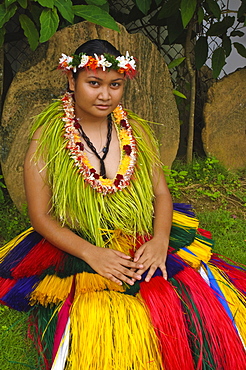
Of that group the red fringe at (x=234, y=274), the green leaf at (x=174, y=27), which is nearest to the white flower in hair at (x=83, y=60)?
the red fringe at (x=234, y=274)

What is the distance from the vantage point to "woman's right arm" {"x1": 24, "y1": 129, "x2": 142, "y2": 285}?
Answer: 1.68 meters

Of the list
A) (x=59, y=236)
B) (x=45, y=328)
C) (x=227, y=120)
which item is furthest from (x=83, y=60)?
(x=227, y=120)

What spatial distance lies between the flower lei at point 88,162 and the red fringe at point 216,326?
454 millimetres

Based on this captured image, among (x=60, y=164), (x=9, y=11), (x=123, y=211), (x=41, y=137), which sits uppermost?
(x=9, y=11)

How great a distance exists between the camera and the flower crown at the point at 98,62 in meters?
1.71

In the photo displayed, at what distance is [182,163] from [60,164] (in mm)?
1864

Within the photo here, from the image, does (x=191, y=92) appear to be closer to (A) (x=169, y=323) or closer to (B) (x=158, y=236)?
(B) (x=158, y=236)

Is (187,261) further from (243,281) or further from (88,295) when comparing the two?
(88,295)

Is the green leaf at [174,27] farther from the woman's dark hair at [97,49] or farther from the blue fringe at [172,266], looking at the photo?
the blue fringe at [172,266]

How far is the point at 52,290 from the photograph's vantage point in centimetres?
168

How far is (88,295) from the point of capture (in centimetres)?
163

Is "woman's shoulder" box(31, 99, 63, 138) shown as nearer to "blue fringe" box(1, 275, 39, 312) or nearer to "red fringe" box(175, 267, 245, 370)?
"blue fringe" box(1, 275, 39, 312)

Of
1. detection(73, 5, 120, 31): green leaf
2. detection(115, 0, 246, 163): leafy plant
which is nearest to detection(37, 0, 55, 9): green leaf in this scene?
detection(73, 5, 120, 31): green leaf

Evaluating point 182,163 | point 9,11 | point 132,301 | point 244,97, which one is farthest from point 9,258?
point 244,97
